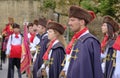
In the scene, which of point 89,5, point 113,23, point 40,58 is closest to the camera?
point 113,23

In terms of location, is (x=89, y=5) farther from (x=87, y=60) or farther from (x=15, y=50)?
(x=87, y=60)

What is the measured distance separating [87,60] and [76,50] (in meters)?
0.28

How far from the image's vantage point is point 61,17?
90.5 feet

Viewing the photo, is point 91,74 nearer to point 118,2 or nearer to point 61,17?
point 118,2

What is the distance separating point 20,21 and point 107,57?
21.6 m

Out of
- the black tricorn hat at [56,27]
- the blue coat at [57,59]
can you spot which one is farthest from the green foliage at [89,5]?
the blue coat at [57,59]

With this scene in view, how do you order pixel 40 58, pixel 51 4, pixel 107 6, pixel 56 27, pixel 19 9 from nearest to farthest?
pixel 56 27, pixel 40 58, pixel 107 6, pixel 51 4, pixel 19 9

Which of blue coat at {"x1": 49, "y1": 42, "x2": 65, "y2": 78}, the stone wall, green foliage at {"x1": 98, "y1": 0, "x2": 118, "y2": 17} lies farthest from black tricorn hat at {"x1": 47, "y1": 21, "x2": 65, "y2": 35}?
the stone wall

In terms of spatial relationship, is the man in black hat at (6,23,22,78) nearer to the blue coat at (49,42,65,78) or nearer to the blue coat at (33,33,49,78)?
the blue coat at (33,33,49,78)

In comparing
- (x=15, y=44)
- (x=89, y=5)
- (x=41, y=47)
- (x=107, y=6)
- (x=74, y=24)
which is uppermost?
(x=74, y=24)

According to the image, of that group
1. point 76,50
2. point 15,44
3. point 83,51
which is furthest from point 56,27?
point 15,44

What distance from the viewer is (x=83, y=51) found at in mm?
6488

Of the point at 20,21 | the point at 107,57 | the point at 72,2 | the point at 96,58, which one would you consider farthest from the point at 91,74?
the point at 20,21

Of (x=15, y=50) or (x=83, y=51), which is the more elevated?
(x=83, y=51)
